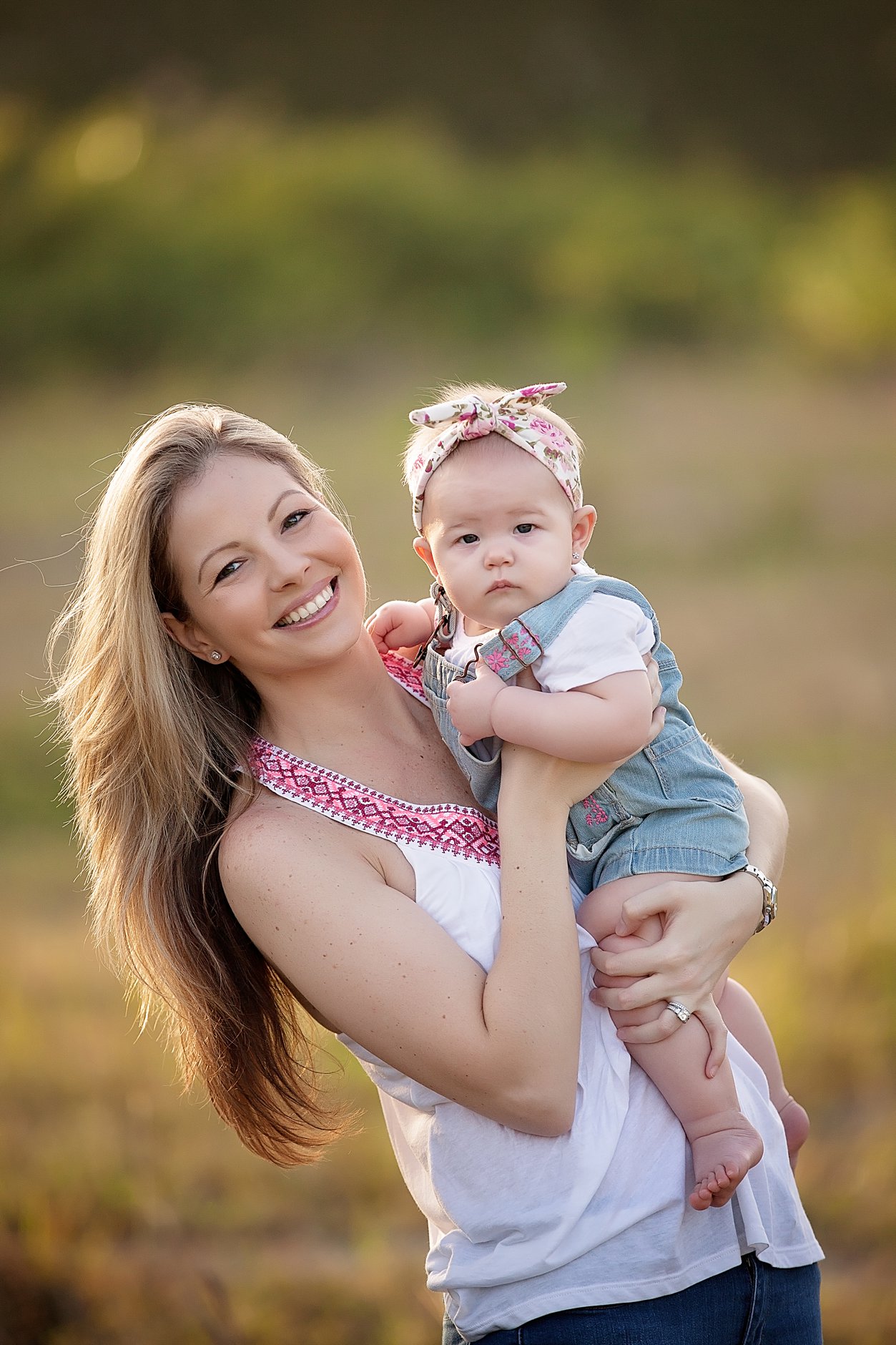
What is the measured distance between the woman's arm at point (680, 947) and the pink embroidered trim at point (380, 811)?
186 mm

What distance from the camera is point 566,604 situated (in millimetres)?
1361

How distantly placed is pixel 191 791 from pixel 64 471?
3.62 meters

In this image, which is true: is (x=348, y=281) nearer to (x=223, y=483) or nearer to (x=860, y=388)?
(x=860, y=388)

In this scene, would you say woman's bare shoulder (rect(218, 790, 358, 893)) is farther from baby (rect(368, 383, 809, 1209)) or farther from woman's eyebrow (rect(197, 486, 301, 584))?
woman's eyebrow (rect(197, 486, 301, 584))

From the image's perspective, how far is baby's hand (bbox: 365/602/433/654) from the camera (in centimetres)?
170

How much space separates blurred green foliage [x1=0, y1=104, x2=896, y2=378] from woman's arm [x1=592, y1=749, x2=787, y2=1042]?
3.97 meters

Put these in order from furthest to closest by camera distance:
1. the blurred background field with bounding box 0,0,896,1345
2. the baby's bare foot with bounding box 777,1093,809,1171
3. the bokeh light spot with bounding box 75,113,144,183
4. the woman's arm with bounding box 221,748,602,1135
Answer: the bokeh light spot with bounding box 75,113,144,183
the blurred background field with bounding box 0,0,896,1345
the baby's bare foot with bounding box 777,1093,809,1171
the woman's arm with bounding box 221,748,602,1135

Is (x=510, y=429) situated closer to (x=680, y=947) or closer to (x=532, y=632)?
(x=532, y=632)

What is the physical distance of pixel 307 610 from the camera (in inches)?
56.7

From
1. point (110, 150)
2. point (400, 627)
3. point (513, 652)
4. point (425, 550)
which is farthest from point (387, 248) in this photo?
point (513, 652)

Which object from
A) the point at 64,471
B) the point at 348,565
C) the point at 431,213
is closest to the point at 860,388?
the point at 431,213

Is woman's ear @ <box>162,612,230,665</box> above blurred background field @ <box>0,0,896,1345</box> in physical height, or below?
below

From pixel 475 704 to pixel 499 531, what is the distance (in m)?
0.21

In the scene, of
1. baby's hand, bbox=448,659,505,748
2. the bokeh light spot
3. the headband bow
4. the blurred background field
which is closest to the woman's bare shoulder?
baby's hand, bbox=448,659,505,748
